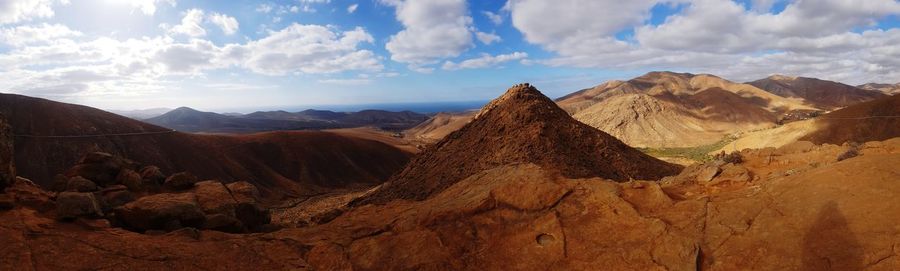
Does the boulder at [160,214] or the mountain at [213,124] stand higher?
the boulder at [160,214]

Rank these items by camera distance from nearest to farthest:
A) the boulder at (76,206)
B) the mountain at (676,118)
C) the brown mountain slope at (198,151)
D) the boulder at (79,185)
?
the boulder at (76,206) < the boulder at (79,185) < the brown mountain slope at (198,151) < the mountain at (676,118)

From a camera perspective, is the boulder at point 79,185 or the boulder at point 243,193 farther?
the boulder at point 243,193

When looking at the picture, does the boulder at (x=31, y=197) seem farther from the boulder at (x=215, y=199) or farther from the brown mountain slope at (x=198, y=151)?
the brown mountain slope at (x=198, y=151)

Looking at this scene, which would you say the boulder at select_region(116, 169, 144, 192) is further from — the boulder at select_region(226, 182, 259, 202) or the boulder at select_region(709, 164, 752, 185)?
the boulder at select_region(709, 164, 752, 185)

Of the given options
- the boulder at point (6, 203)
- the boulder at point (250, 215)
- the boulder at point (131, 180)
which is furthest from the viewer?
the boulder at point (131, 180)

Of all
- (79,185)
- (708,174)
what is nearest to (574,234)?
(708,174)

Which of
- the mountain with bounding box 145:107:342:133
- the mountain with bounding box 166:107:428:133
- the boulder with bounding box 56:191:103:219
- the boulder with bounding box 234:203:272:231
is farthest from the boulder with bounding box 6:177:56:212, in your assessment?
the mountain with bounding box 145:107:342:133

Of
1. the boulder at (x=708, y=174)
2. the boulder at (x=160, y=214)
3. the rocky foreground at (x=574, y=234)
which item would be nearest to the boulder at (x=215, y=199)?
the boulder at (x=160, y=214)
